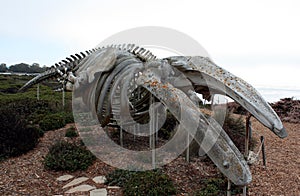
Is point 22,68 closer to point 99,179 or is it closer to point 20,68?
point 20,68

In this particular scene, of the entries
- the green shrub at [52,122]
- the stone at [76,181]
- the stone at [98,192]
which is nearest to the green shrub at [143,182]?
the stone at [98,192]

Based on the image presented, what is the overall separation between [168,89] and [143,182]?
1.87 m

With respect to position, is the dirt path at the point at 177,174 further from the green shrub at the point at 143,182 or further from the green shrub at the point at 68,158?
the green shrub at the point at 143,182

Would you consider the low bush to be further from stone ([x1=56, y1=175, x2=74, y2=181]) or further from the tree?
the tree

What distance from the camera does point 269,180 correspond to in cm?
545

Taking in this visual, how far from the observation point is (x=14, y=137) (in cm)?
677

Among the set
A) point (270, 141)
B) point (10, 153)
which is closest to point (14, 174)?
point (10, 153)

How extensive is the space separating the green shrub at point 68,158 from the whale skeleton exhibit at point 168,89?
895 mm

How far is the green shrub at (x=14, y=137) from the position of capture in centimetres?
659

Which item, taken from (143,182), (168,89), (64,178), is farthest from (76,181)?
(168,89)

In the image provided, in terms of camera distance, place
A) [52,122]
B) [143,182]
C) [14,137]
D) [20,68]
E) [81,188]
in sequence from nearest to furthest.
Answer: [143,182]
[81,188]
[14,137]
[52,122]
[20,68]

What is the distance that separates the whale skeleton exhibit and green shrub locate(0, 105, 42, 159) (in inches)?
45.6

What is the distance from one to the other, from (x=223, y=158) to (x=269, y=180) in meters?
3.04

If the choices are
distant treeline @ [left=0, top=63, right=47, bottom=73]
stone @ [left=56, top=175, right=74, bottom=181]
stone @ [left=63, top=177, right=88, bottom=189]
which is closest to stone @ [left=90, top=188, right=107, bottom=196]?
stone @ [left=63, top=177, right=88, bottom=189]
